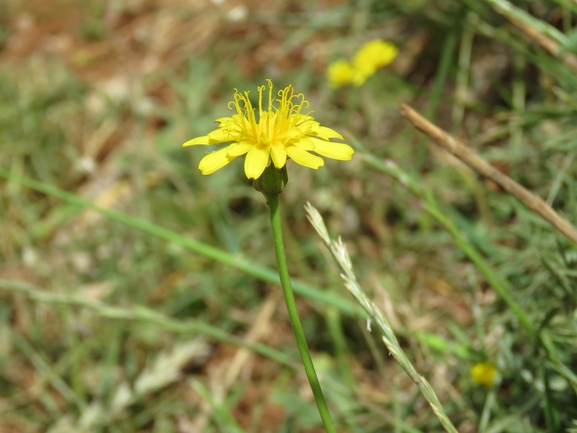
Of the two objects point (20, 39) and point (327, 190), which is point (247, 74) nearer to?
point (327, 190)

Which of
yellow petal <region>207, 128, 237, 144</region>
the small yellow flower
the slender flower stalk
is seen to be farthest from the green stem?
the small yellow flower

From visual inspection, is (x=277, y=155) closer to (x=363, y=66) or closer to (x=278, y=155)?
(x=278, y=155)

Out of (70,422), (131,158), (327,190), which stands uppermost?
(327,190)

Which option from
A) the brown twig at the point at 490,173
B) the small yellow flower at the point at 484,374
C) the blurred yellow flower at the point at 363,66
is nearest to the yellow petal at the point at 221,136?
the brown twig at the point at 490,173

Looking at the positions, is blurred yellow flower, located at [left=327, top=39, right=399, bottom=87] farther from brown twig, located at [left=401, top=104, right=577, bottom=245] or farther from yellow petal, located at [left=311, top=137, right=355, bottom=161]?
yellow petal, located at [left=311, top=137, right=355, bottom=161]

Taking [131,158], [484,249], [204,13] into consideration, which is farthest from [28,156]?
[484,249]

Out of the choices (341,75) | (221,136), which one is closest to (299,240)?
(341,75)

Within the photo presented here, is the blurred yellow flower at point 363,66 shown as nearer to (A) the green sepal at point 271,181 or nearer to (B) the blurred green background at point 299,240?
(B) the blurred green background at point 299,240
